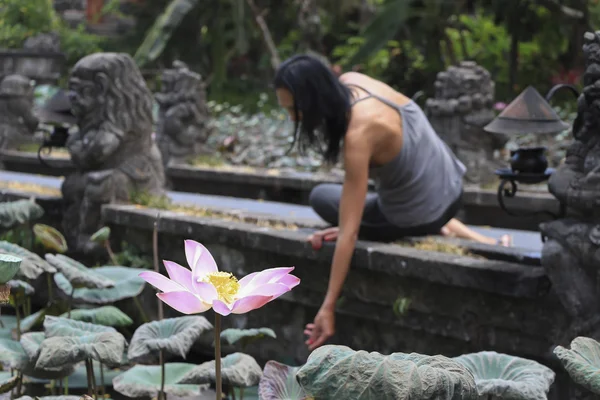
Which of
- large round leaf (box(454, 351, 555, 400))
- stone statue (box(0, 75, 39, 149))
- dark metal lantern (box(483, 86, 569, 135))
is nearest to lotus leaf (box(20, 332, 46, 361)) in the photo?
large round leaf (box(454, 351, 555, 400))

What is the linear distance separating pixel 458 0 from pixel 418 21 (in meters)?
0.73

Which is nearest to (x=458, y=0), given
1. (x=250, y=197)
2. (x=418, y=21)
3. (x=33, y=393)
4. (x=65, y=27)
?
(x=418, y=21)

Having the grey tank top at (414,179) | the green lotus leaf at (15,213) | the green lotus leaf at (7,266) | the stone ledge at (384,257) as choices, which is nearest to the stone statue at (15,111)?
the stone ledge at (384,257)

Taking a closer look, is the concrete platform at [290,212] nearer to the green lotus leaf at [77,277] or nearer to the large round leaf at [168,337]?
the large round leaf at [168,337]

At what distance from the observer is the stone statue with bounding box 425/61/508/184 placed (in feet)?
27.2

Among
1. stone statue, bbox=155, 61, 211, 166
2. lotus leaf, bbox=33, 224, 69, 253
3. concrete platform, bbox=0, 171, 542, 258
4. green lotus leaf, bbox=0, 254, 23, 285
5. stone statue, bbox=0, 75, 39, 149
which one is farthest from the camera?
stone statue, bbox=0, 75, 39, 149

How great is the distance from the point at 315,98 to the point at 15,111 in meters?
7.93

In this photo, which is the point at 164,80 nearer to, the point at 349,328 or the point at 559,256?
the point at 349,328

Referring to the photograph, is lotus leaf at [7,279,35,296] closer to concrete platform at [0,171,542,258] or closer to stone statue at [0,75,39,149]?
concrete platform at [0,171,542,258]

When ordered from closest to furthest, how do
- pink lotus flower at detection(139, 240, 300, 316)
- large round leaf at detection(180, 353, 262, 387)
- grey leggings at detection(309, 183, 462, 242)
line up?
pink lotus flower at detection(139, 240, 300, 316) < large round leaf at detection(180, 353, 262, 387) < grey leggings at detection(309, 183, 462, 242)

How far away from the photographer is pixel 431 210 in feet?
15.5

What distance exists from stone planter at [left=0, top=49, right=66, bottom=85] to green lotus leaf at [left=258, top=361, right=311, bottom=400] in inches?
536

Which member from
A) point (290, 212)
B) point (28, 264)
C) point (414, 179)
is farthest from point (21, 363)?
point (290, 212)

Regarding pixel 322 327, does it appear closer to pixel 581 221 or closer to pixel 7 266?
pixel 581 221
